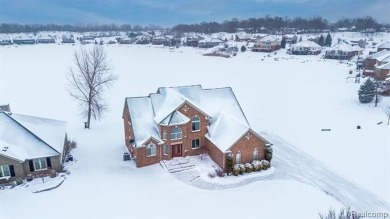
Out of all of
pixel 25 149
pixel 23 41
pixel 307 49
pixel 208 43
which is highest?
pixel 23 41

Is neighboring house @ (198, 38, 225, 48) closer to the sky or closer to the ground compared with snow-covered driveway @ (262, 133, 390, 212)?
closer to the sky

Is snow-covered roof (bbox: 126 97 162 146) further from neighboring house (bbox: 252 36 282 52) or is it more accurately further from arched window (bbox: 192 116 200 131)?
neighboring house (bbox: 252 36 282 52)

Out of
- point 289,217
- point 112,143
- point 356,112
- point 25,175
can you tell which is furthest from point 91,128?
point 356,112

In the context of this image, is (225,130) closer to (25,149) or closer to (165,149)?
(165,149)

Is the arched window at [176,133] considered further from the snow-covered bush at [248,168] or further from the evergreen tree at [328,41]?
the evergreen tree at [328,41]

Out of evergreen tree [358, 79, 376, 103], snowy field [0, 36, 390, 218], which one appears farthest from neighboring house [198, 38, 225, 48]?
evergreen tree [358, 79, 376, 103]

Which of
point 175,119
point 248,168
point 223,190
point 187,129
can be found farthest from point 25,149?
point 248,168

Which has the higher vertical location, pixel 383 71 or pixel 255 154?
pixel 383 71
